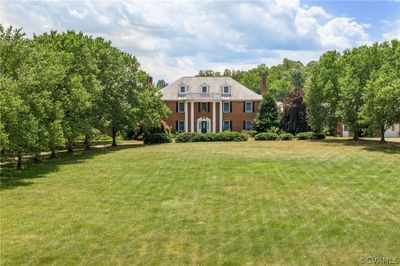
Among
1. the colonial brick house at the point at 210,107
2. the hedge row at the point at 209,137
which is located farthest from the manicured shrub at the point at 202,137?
the colonial brick house at the point at 210,107

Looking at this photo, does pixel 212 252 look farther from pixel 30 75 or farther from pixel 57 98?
pixel 57 98

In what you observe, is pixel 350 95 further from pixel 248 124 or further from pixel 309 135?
pixel 248 124

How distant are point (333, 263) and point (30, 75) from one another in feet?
64.4

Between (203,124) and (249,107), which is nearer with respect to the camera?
(249,107)

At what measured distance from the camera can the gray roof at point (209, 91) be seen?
A: 59.4 metres

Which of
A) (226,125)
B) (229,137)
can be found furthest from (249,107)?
(229,137)

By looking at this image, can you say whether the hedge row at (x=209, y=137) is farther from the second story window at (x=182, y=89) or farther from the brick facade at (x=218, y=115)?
the second story window at (x=182, y=89)

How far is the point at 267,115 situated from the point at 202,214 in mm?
41468

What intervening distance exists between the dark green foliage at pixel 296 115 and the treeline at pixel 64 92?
53.6 feet

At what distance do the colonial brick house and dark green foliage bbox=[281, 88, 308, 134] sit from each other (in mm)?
5762

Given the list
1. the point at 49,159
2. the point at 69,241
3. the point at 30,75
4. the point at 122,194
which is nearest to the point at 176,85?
the point at 49,159

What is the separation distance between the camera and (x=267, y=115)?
178 feet

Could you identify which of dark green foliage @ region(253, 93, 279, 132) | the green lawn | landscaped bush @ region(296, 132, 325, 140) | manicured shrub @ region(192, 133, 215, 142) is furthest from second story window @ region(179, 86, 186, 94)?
the green lawn

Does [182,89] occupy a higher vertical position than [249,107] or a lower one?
higher
